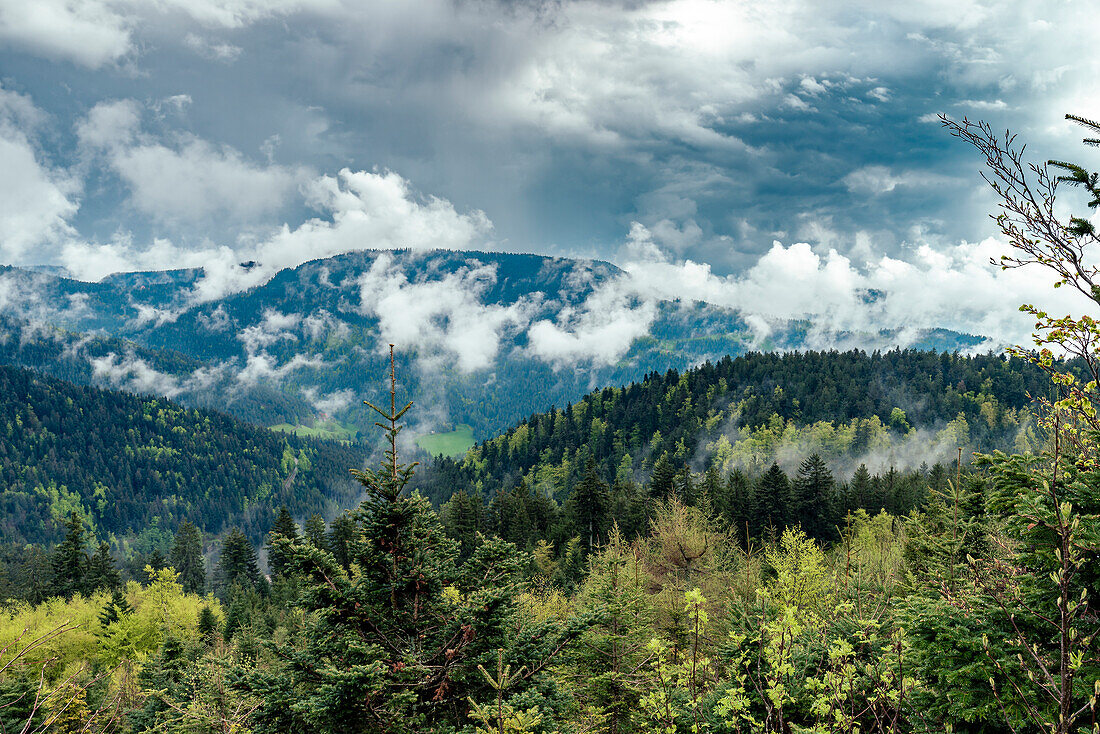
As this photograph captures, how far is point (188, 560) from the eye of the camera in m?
88.8

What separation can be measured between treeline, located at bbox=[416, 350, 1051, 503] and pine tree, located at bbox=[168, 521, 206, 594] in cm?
5915

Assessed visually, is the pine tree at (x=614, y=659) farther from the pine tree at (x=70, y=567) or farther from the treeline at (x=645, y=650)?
the pine tree at (x=70, y=567)

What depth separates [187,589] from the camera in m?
85.5

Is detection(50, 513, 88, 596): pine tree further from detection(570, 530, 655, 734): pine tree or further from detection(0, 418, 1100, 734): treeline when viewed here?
detection(570, 530, 655, 734): pine tree

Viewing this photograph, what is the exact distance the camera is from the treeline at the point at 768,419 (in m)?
138

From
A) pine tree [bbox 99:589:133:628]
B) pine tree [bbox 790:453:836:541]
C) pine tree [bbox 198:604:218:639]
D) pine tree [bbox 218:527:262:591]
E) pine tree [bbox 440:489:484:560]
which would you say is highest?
pine tree [bbox 790:453:836:541]

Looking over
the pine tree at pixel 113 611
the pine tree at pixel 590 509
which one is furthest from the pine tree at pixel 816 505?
the pine tree at pixel 113 611

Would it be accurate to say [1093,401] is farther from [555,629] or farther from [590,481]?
[590,481]

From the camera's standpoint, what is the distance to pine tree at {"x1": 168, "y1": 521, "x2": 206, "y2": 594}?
86688 millimetres

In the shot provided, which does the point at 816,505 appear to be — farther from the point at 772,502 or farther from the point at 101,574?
the point at 101,574

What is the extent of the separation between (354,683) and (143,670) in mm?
34239

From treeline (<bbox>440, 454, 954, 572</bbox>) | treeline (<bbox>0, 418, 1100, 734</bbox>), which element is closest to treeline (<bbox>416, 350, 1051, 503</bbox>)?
treeline (<bbox>440, 454, 954, 572</bbox>)

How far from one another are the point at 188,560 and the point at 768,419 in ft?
446

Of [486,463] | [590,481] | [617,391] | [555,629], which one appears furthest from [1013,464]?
[617,391]
